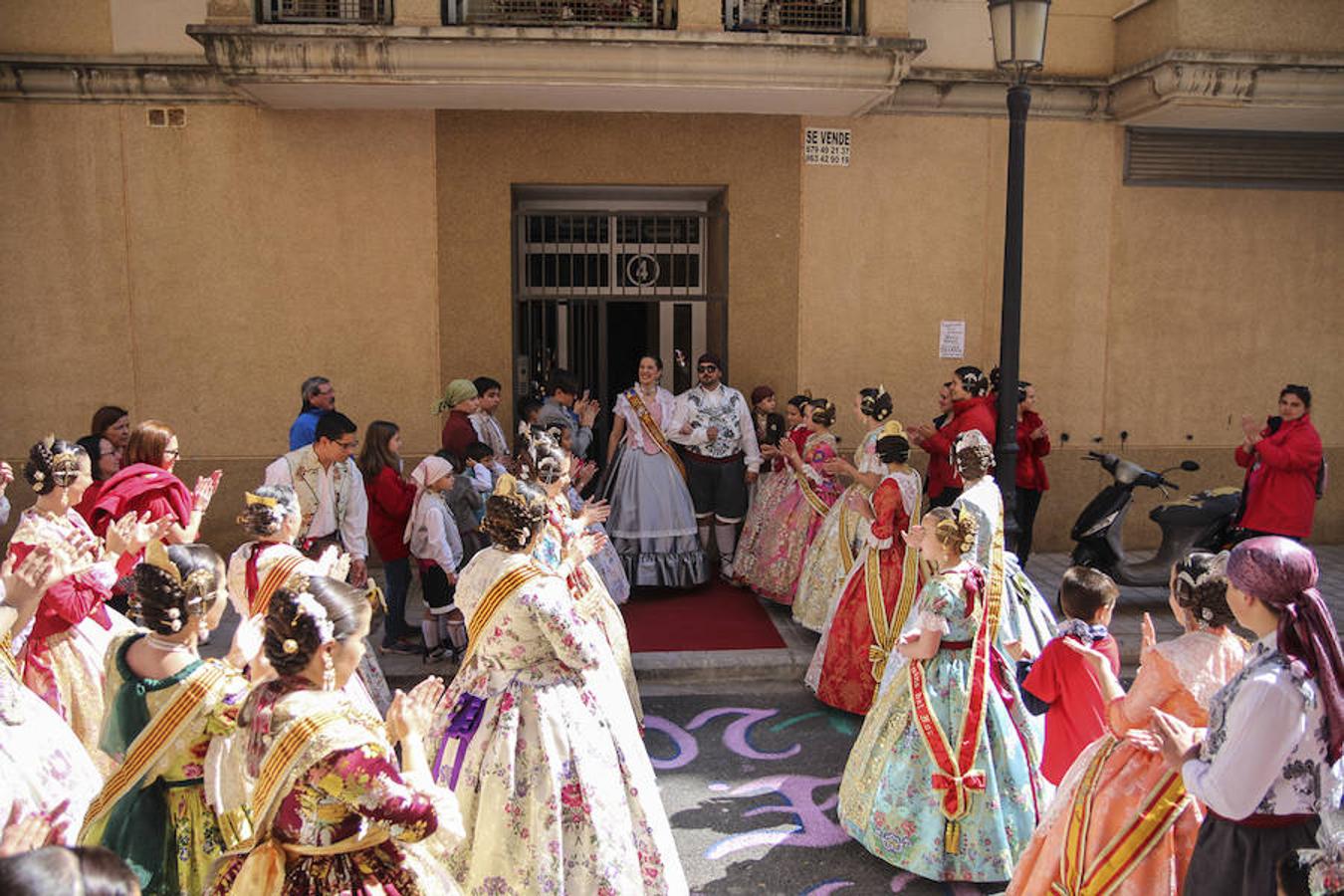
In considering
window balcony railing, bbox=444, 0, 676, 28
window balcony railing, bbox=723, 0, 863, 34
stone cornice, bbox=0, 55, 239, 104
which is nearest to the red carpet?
window balcony railing, bbox=444, 0, 676, 28

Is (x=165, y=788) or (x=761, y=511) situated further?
(x=761, y=511)

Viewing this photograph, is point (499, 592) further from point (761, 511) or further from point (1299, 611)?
point (761, 511)

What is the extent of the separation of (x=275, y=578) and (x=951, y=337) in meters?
7.16

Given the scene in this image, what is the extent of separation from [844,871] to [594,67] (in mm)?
6276

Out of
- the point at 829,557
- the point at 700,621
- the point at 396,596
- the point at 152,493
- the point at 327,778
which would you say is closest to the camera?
the point at 327,778

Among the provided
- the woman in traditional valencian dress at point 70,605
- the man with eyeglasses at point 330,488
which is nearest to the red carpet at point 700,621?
the man with eyeglasses at point 330,488

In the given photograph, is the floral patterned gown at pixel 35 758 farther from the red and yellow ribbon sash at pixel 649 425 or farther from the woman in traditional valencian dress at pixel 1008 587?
the red and yellow ribbon sash at pixel 649 425

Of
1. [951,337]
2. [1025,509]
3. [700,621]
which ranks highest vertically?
[951,337]

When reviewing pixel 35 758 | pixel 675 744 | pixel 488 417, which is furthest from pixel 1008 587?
pixel 488 417

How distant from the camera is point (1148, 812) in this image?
346 centimetres

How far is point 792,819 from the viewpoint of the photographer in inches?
199

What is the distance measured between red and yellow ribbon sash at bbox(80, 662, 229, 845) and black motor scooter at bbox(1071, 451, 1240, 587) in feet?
22.4

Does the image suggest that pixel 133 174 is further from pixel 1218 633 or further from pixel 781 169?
pixel 1218 633

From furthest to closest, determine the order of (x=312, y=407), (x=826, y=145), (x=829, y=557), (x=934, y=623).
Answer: (x=826, y=145)
(x=312, y=407)
(x=829, y=557)
(x=934, y=623)
